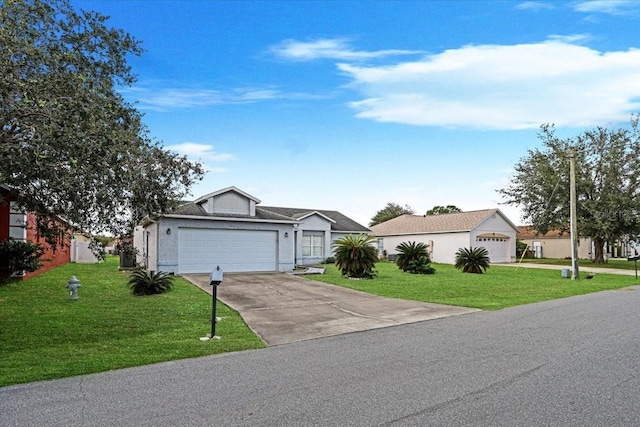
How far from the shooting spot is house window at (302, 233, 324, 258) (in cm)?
3024

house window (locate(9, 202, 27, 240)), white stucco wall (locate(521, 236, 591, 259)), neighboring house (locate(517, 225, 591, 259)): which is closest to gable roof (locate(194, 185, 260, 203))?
house window (locate(9, 202, 27, 240))

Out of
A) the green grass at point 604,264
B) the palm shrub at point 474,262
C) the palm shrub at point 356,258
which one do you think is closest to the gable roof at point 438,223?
the green grass at point 604,264

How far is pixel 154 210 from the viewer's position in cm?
1028

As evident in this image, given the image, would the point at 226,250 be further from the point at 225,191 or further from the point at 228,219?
the point at 225,191

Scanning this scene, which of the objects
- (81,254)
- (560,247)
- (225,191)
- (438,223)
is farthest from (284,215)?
(560,247)

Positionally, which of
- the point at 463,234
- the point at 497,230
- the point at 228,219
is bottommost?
the point at 463,234

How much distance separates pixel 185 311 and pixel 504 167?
3125 cm

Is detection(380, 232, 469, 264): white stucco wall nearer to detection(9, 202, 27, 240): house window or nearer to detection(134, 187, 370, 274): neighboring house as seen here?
detection(134, 187, 370, 274): neighboring house

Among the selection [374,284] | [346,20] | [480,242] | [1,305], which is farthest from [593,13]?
[480,242]

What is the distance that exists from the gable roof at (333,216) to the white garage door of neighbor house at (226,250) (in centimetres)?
815

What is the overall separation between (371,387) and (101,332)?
5393 millimetres

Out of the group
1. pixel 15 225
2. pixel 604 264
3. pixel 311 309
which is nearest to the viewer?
pixel 311 309

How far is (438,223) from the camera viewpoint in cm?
3778

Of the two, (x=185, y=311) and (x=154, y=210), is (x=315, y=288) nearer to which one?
(x=185, y=311)
